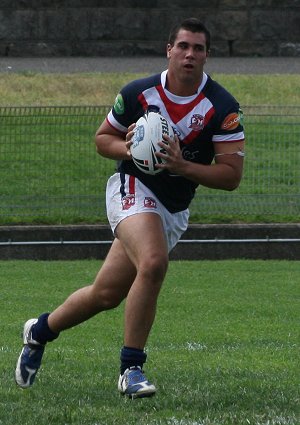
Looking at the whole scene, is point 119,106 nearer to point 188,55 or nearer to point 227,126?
point 188,55

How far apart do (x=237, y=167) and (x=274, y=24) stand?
666 inches

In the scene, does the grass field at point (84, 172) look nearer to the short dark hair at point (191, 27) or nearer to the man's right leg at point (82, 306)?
the man's right leg at point (82, 306)

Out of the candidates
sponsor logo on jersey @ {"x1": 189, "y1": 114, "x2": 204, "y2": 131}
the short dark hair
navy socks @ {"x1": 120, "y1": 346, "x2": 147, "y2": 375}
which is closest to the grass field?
the short dark hair

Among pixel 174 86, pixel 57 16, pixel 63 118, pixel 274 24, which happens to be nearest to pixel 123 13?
pixel 57 16

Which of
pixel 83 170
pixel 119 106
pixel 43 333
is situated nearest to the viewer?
pixel 119 106

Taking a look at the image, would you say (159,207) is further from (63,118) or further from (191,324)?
(63,118)

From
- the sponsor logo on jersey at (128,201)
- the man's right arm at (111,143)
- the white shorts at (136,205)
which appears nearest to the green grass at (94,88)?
the man's right arm at (111,143)

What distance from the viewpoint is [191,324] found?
37.8 feet

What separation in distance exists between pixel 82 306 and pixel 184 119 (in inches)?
46.9

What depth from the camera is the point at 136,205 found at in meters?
7.70

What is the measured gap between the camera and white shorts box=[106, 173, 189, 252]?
7.71 m

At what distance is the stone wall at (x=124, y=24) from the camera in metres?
23.9

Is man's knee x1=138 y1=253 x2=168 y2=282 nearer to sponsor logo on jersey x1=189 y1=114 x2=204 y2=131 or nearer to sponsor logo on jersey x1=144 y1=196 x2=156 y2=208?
sponsor logo on jersey x1=144 y1=196 x2=156 y2=208

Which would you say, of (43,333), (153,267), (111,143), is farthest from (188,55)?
(43,333)
